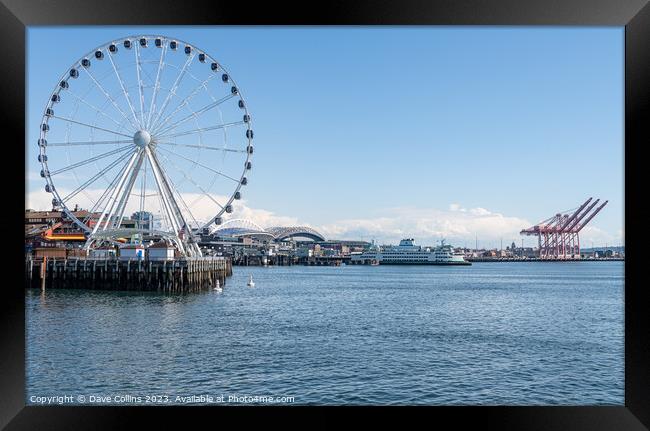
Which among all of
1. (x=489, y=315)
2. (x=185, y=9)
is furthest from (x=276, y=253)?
(x=185, y=9)

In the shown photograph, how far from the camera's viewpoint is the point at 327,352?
12.9m

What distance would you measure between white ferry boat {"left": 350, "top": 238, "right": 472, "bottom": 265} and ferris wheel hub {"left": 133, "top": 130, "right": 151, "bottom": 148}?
62265 mm

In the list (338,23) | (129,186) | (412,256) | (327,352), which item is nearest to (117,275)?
(129,186)

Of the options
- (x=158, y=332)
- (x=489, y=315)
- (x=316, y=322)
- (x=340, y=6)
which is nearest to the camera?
(x=340, y=6)

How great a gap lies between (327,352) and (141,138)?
45.7 feet

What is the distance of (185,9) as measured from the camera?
5449 mm

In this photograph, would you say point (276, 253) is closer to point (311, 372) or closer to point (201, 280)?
point (201, 280)

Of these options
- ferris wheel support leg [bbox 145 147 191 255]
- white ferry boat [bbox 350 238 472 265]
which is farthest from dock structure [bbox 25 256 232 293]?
white ferry boat [bbox 350 238 472 265]

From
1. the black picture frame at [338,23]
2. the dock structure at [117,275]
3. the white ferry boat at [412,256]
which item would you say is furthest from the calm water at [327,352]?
the white ferry boat at [412,256]

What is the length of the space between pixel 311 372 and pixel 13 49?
7.14 metres

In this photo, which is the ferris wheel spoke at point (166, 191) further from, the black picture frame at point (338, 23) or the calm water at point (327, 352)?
the black picture frame at point (338, 23)

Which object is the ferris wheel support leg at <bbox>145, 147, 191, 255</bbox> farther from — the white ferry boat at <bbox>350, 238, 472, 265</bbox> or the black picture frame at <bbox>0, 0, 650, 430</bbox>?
the white ferry boat at <bbox>350, 238, 472, 265</bbox>

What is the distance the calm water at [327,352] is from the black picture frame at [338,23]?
3859mm

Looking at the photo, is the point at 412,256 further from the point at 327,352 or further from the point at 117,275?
the point at 327,352
